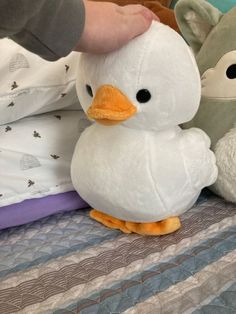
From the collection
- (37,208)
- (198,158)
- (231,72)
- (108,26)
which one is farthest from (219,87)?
(37,208)

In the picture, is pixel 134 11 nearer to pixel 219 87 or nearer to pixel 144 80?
pixel 144 80

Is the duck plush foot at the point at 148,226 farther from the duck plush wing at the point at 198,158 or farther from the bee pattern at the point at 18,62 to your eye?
the bee pattern at the point at 18,62

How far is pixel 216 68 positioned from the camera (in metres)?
0.83

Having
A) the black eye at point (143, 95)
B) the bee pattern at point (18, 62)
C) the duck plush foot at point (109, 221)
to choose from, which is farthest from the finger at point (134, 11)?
the duck plush foot at point (109, 221)

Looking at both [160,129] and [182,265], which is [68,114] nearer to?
[160,129]

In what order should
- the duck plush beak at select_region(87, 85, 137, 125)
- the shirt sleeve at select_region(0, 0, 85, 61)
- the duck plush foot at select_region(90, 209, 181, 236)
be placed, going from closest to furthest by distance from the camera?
the shirt sleeve at select_region(0, 0, 85, 61)
the duck plush beak at select_region(87, 85, 137, 125)
the duck plush foot at select_region(90, 209, 181, 236)

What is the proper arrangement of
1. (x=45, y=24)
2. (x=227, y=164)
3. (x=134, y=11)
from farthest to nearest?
(x=227, y=164) < (x=134, y=11) < (x=45, y=24)

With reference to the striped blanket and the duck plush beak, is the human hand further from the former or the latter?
the striped blanket

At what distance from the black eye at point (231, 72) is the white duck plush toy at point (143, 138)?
108 millimetres

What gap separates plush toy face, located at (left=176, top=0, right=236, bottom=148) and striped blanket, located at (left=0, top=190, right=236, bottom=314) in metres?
0.14

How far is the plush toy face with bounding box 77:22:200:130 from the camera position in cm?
68

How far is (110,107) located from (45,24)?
145 mm

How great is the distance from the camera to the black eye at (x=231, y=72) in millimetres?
818

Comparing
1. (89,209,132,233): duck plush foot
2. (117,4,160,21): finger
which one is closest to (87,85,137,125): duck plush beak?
(117,4,160,21): finger
